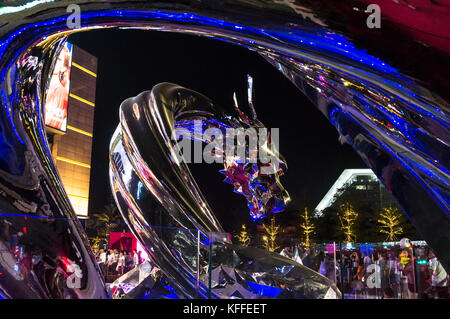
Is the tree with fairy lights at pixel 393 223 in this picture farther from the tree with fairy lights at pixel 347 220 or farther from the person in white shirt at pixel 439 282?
the person in white shirt at pixel 439 282

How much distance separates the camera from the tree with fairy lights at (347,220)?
45.4m

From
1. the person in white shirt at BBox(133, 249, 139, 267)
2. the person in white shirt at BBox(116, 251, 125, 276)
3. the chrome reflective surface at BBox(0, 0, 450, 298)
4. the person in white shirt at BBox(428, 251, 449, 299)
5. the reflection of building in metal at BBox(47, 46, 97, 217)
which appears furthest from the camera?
the reflection of building in metal at BBox(47, 46, 97, 217)

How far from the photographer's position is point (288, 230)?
50.2 metres

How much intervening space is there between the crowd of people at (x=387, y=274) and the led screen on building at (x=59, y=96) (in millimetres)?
25585

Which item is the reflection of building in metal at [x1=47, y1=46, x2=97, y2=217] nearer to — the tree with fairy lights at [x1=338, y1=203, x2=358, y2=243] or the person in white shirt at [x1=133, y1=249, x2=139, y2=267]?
the tree with fairy lights at [x1=338, y1=203, x2=358, y2=243]

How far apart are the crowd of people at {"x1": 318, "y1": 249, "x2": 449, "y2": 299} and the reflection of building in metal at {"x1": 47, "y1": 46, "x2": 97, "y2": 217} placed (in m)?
28.7

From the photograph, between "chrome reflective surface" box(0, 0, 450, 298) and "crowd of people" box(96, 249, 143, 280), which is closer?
"chrome reflective surface" box(0, 0, 450, 298)

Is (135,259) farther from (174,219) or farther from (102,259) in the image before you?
(174,219)

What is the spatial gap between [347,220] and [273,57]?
46283mm

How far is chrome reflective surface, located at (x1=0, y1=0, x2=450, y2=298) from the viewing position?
3.56 ft

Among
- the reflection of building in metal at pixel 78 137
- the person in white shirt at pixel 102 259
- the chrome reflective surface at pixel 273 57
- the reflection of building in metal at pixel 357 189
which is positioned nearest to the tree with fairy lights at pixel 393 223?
the reflection of building in metal at pixel 357 189

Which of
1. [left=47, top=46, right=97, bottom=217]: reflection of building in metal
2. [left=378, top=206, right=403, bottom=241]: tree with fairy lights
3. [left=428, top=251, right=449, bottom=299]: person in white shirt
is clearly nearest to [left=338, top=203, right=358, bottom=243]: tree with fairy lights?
[left=378, top=206, right=403, bottom=241]: tree with fairy lights

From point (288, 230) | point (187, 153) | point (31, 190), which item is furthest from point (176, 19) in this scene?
point (288, 230)
